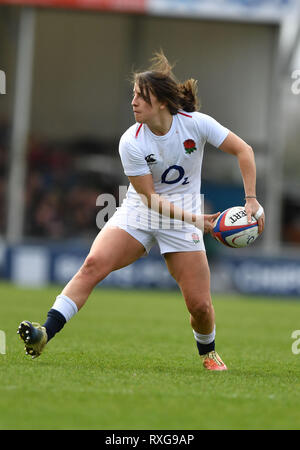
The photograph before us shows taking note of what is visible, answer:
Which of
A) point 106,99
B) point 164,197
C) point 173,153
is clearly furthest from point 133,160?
point 106,99

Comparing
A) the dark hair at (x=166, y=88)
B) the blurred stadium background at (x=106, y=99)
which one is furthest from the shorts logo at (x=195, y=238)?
the blurred stadium background at (x=106, y=99)

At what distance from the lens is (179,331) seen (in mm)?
9500

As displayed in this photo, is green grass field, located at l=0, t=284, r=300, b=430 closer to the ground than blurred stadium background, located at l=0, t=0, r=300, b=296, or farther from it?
closer to the ground

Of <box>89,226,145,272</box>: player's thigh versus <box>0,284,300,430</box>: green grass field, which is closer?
<box>0,284,300,430</box>: green grass field

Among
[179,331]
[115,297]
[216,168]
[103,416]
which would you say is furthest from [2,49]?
[103,416]

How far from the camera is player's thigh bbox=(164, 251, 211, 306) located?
5848mm

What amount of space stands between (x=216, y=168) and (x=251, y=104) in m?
1.85

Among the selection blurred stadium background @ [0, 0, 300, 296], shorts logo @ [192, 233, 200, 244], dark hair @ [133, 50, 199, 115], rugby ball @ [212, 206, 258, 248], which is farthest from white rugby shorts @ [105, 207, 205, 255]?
blurred stadium background @ [0, 0, 300, 296]

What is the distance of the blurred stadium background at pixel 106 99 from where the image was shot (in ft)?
62.1

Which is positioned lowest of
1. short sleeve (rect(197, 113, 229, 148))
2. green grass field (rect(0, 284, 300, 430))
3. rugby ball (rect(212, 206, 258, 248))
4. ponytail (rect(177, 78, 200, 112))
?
green grass field (rect(0, 284, 300, 430))

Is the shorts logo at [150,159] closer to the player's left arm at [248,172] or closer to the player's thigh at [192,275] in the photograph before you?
the player's left arm at [248,172]

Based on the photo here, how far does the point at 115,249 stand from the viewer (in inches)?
228

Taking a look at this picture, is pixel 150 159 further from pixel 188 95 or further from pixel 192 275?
pixel 192 275

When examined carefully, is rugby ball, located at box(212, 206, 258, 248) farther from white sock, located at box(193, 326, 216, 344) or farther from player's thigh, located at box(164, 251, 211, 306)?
white sock, located at box(193, 326, 216, 344)
